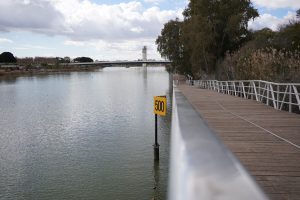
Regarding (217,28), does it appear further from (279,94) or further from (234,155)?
(234,155)

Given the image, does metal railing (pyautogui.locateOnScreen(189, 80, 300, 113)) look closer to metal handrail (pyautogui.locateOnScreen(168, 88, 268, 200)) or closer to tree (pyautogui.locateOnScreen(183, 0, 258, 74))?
metal handrail (pyautogui.locateOnScreen(168, 88, 268, 200))

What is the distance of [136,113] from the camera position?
102ft

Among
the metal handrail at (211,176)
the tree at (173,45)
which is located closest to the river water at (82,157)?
the metal handrail at (211,176)

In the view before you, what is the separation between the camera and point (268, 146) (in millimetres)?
6594

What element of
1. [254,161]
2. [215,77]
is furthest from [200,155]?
[215,77]

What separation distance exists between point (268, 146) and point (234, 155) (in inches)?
219

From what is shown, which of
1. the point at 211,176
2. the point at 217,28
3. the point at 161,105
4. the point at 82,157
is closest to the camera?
the point at 211,176

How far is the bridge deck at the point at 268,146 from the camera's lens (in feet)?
14.3

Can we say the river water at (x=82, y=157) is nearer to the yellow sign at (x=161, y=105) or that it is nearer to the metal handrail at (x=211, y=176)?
the yellow sign at (x=161, y=105)

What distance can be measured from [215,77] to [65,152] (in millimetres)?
31724

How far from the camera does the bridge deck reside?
435 centimetres

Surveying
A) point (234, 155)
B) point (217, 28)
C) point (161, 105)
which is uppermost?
point (217, 28)

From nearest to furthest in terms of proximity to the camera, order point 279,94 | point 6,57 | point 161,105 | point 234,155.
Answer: point 234,155, point 161,105, point 279,94, point 6,57

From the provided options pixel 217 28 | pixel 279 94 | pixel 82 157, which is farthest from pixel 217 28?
pixel 82 157
